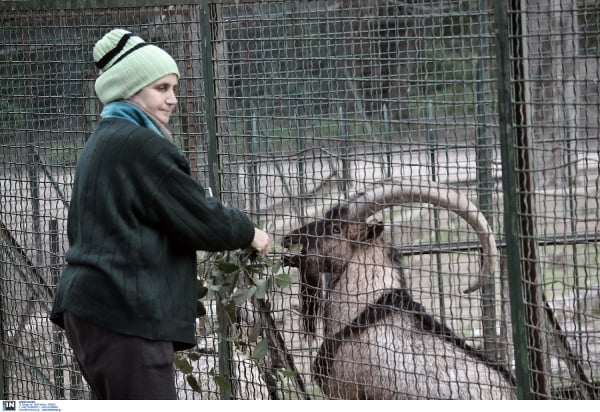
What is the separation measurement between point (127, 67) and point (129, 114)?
0.20 meters

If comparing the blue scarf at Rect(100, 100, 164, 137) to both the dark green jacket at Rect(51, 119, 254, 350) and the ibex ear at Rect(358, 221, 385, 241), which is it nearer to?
the dark green jacket at Rect(51, 119, 254, 350)

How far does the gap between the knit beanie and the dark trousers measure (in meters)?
1.00

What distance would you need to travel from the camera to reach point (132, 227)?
13.3 ft

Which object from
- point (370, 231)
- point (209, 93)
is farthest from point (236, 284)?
point (370, 231)

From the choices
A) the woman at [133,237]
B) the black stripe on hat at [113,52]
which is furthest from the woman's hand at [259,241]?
the black stripe on hat at [113,52]

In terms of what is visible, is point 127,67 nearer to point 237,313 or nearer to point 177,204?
point 177,204

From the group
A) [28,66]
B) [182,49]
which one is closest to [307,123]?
[182,49]

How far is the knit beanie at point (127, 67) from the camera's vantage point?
13.7 ft

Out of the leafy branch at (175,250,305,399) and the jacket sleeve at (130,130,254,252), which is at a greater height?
the jacket sleeve at (130,130,254,252)

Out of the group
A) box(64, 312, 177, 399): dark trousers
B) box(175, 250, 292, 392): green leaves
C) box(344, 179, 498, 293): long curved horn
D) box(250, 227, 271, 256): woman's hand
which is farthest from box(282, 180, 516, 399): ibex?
box(64, 312, 177, 399): dark trousers

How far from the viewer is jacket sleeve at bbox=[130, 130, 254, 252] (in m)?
4.03

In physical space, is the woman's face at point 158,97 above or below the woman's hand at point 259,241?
Result: above
